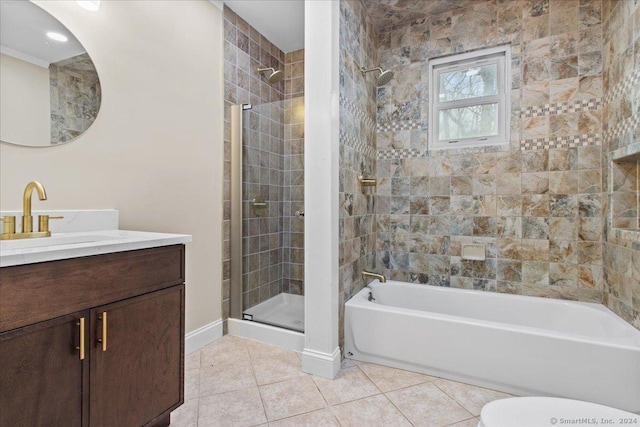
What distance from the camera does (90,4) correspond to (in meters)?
1.56

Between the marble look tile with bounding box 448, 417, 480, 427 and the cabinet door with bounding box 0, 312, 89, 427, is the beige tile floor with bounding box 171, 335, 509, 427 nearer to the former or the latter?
the marble look tile with bounding box 448, 417, 480, 427

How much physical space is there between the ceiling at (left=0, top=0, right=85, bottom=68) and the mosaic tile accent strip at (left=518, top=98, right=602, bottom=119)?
9.31 feet

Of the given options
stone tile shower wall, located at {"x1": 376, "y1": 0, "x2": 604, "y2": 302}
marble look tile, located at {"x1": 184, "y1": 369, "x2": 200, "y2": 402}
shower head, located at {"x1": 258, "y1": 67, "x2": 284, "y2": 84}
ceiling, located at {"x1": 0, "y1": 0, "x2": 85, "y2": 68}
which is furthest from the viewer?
shower head, located at {"x1": 258, "y1": 67, "x2": 284, "y2": 84}

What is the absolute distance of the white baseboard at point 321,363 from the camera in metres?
1.83

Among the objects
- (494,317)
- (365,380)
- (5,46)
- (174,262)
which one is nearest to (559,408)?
(365,380)

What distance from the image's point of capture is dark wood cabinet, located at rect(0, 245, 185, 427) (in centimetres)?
88

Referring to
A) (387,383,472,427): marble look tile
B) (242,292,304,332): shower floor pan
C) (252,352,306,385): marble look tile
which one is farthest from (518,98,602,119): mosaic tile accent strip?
(252,352,306,385): marble look tile

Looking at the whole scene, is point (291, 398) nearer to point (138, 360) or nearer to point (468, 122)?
point (138, 360)

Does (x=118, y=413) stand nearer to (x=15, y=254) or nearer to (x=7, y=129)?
(x=15, y=254)

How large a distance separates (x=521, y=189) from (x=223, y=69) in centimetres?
245

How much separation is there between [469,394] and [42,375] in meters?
1.89

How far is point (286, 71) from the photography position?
3152 mm

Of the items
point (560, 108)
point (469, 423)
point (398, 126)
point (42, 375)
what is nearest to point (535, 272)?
point (560, 108)

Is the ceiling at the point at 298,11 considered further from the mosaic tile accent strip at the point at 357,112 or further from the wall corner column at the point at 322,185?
the mosaic tile accent strip at the point at 357,112
